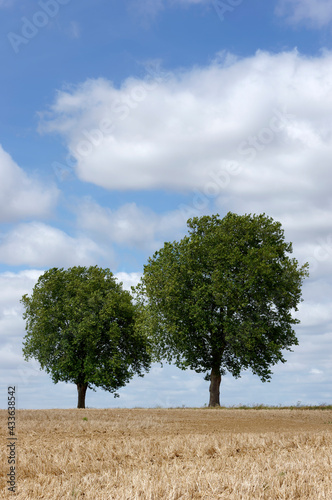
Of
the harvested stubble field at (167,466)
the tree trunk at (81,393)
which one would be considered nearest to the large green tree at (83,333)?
the tree trunk at (81,393)

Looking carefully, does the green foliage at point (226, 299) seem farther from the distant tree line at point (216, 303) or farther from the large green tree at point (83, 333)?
the large green tree at point (83, 333)

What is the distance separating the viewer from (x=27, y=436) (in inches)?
614

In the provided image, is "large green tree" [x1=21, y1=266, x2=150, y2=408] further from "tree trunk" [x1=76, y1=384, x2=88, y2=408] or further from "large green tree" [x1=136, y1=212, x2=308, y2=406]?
"large green tree" [x1=136, y1=212, x2=308, y2=406]

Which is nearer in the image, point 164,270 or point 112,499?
point 112,499

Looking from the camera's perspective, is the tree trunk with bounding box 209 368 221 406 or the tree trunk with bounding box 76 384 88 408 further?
the tree trunk with bounding box 76 384 88 408

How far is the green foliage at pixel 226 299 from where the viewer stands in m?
36.2

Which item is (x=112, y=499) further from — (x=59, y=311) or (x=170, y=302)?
(x=59, y=311)

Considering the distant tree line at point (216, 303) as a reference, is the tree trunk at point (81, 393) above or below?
below

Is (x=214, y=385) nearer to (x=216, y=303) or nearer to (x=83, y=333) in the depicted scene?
(x=216, y=303)

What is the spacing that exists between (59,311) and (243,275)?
58.2 feet

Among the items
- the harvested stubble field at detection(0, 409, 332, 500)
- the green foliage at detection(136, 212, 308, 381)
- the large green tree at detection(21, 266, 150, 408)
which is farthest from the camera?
the large green tree at detection(21, 266, 150, 408)

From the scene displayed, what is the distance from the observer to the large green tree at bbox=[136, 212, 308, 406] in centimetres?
3628

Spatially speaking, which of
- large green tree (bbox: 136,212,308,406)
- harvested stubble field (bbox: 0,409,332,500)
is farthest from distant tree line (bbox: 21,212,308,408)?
harvested stubble field (bbox: 0,409,332,500)

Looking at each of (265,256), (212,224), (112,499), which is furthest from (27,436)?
(212,224)
